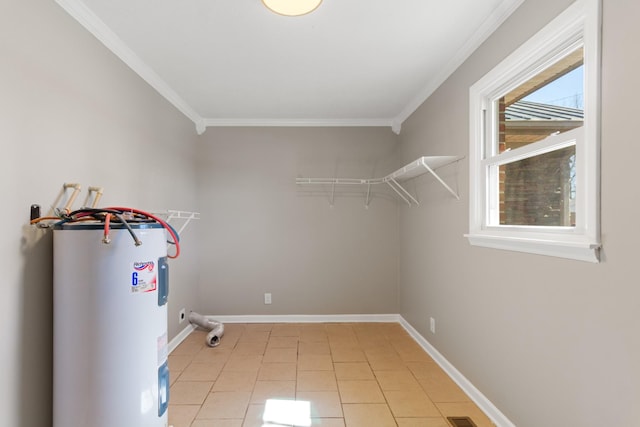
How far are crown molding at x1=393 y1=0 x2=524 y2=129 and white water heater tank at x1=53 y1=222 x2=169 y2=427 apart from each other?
7.42ft

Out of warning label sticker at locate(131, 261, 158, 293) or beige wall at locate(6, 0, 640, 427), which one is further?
warning label sticker at locate(131, 261, 158, 293)

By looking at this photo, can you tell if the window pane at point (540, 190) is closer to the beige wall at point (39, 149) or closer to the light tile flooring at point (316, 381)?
the light tile flooring at point (316, 381)

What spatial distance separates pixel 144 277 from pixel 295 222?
7.81 feet

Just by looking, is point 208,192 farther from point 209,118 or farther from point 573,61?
point 573,61

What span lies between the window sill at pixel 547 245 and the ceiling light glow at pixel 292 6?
1.58 m

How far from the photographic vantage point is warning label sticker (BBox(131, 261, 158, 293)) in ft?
4.70

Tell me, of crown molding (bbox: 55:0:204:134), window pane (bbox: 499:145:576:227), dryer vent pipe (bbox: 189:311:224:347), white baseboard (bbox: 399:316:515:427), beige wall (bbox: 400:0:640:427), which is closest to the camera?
beige wall (bbox: 400:0:640:427)

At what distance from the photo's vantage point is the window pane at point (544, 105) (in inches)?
56.9

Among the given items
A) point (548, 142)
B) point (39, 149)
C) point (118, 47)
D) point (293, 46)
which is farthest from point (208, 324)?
point (548, 142)

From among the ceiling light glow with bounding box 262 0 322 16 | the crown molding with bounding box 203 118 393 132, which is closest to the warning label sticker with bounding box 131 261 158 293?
the ceiling light glow with bounding box 262 0 322 16

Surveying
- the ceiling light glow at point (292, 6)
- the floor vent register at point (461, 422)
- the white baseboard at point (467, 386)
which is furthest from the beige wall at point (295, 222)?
the ceiling light glow at point (292, 6)

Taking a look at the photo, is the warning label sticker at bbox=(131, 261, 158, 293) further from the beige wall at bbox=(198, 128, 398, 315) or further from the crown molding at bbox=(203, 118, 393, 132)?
the crown molding at bbox=(203, 118, 393, 132)

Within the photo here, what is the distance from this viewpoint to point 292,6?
1.54 metres

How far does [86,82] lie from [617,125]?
2597mm
